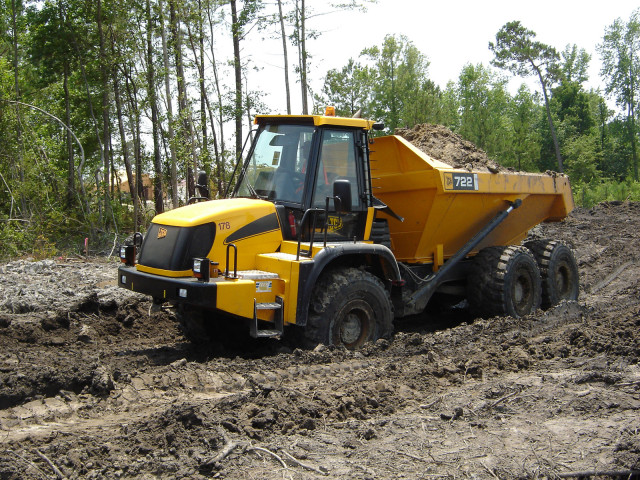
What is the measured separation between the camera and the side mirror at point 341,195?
6383mm

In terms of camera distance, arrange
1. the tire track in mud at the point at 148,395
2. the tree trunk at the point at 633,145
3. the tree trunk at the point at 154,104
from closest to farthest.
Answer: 1. the tire track in mud at the point at 148,395
2. the tree trunk at the point at 154,104
3. the tree trunk at the point at 633,145

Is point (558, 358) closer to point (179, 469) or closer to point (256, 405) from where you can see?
point (256, 405)

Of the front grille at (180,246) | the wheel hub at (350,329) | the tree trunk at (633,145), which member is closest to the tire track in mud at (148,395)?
the wheel hub at (350,329)

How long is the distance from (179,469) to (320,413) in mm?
1239

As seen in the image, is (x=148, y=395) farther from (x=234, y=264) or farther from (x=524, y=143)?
(x=524, y=143)

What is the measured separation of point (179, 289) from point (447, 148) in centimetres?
452

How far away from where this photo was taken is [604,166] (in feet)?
157

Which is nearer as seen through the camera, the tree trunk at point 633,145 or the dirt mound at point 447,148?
the dirt mound at point 447,148

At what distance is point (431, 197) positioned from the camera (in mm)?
7777

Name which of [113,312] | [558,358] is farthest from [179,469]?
[113,312]

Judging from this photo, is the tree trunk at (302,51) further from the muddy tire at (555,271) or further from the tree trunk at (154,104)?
the muddy tire at (555,271)

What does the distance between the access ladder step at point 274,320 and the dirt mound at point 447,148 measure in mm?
3351

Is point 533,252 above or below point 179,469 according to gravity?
above

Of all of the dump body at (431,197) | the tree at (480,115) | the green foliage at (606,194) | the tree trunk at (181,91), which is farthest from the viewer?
the tree at (480,115)
